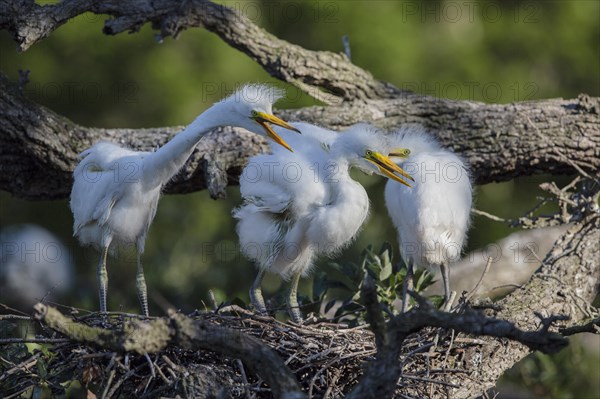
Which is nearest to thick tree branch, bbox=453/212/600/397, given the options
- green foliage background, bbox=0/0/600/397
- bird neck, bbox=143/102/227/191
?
bird neck, bbox=143/102/227/191

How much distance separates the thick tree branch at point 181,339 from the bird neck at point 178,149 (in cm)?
140

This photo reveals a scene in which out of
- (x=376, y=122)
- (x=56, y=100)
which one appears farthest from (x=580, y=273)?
(x=56, y=100)

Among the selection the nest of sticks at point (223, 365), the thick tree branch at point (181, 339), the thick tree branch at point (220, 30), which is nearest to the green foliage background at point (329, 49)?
the thick tree branch at point (220, 30)

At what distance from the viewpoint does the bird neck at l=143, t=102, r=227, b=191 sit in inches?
157

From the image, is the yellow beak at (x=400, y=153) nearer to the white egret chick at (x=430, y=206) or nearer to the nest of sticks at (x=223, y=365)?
the white egret chick at (x=430, y=206)

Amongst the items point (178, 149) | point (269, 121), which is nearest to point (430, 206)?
point (269, 121)

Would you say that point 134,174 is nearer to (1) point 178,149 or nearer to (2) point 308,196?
(1) point 178,149

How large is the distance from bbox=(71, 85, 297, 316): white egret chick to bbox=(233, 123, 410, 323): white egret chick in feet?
0.76

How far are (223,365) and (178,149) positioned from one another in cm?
101

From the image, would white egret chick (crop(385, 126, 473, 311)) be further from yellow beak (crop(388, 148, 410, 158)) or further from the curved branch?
the curved branch

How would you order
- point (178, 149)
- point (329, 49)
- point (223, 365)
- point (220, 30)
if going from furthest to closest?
point (329, 49), point (220, 30), point (178, 149), point (223, 365)

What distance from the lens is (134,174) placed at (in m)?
4.18

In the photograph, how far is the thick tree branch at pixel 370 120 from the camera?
172 inches

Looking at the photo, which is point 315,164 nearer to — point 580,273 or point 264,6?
point 580,273
